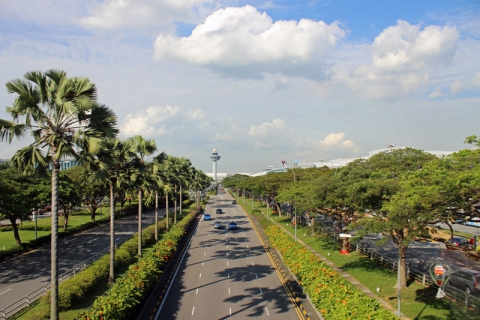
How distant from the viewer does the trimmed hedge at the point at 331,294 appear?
48.4 ft

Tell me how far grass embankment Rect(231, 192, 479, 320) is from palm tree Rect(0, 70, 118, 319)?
56.3 ft

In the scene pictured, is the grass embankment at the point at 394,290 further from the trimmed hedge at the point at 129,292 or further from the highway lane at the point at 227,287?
the trimmed hedge at the point at 129,292

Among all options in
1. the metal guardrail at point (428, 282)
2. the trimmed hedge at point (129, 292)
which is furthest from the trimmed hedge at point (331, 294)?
the trimmed hedge at point (129, 292)

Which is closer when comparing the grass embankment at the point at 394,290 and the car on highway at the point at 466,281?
the grass embankment at the point at 394,290

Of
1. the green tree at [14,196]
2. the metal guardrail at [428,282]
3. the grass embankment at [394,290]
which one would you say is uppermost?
the green tree at [14,196]

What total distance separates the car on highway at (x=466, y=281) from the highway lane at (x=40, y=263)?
26186 millimetres

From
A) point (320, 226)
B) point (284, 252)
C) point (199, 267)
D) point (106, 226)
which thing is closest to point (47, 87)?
point (199, 267)

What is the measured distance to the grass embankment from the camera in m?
18.7

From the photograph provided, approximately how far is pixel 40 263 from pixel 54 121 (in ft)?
75.2

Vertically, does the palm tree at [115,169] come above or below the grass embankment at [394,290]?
above

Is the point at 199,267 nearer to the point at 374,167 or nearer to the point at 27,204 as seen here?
the point at 374,167

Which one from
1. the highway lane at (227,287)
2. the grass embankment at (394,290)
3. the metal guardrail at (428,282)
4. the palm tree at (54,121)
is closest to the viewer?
the palm tree at (54,121)

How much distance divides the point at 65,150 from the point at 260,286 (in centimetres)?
1633

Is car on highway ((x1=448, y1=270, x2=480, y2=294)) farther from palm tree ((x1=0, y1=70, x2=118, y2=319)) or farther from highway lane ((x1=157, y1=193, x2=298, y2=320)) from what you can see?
palm tree ((x1=0, y1=70, x2=118, y2=319))
